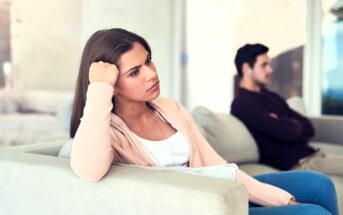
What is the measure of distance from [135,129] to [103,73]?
26 centimetres

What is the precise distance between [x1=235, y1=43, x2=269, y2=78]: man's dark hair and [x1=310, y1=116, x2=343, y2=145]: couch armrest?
82 cm

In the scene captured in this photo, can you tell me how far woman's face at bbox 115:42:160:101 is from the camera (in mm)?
1366

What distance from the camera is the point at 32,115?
12.3 feet

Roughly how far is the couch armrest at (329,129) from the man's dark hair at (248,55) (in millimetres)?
819

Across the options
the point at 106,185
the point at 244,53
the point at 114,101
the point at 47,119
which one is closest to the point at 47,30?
the point at 47,119

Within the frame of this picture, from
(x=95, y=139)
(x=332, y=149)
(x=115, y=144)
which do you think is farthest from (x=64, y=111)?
(x=95, y=139)

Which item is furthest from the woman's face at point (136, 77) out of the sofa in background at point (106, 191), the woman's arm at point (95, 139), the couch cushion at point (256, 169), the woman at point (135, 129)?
the couch cushion at point (256, 169)

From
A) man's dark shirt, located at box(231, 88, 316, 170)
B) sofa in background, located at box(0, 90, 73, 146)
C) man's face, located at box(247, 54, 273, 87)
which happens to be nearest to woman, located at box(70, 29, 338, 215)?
man's dark shirt, located at box(231, 88, 316, 170)

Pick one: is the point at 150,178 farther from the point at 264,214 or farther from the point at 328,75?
the point at 328,75

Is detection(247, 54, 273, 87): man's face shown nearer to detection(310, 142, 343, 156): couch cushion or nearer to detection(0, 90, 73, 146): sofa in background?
detection(310, 142, 343, 156): couch cushion

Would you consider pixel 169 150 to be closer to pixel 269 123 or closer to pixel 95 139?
pixel 95 139

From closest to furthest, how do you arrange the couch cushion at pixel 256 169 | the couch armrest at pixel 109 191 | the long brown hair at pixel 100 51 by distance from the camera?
1. the couch armrest at pixel 109 191
2. the long brown hair at pixel 100 51
3. the couch cushion at pixel 256 169

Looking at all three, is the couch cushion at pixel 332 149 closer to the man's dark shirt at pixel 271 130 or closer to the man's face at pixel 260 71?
the man's dark shirt at pixel 271 130

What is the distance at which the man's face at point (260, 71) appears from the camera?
258cm
